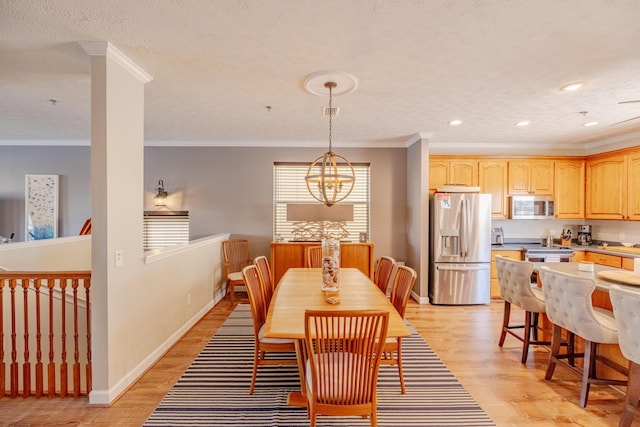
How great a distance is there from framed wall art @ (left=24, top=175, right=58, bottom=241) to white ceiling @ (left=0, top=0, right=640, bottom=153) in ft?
3.95

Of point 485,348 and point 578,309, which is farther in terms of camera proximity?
point 485,348

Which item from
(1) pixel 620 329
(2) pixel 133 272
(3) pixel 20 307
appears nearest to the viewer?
(1) pixel 620 329

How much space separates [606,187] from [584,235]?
0.92 meters

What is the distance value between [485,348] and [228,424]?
262 centimetres

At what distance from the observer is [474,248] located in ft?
15.1

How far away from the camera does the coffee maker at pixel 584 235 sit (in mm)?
5170

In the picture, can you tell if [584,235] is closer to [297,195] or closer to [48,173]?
[297,195]

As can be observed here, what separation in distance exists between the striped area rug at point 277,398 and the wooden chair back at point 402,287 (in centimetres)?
66

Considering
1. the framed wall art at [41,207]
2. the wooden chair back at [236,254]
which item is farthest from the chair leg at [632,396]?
the framed wall art at [41,207]

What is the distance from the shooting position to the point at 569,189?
16.6 feet

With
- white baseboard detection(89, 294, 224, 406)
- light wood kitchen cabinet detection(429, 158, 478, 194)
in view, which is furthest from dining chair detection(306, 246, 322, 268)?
light wood kitchen cabinet detection(429, 158, 478, 194)

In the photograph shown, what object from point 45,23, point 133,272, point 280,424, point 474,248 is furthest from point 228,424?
point 474,248

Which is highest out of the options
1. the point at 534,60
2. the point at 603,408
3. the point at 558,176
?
the point at 534,60

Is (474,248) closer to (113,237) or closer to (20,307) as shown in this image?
(113,237)
